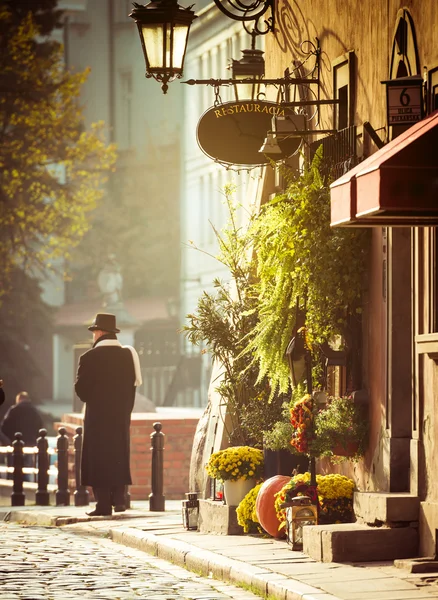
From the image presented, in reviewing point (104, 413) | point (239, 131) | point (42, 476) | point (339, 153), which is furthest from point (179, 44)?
point (42, 476)

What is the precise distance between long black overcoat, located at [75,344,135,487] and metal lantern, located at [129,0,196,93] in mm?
4042

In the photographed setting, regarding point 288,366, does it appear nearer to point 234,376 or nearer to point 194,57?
point 234,376

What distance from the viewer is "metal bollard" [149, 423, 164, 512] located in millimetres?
17297

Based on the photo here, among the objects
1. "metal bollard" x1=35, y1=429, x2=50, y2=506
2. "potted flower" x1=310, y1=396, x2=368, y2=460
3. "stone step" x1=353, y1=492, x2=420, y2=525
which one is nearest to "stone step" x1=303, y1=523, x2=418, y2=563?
"stone step" x1=353, y1=492, x2=420, y2=525

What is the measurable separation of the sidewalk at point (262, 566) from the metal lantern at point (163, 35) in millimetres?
3974

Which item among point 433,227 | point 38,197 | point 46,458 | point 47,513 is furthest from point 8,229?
point 433,227

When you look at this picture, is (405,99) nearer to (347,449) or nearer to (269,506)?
(347,449)

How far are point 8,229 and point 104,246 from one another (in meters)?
20.9

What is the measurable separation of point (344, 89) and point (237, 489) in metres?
3.71

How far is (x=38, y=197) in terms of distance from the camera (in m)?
38.2

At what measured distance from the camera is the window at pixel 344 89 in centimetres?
1313

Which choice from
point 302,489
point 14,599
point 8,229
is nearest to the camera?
point 14,599

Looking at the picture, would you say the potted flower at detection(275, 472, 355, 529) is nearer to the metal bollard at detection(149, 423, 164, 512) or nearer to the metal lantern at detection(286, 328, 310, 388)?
the metal lantern at detection(286, 328, 310, 388)

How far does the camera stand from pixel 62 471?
758 inches
